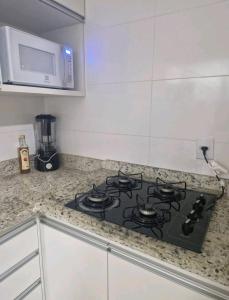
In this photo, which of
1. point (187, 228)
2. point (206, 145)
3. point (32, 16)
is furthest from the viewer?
point (32, 16)

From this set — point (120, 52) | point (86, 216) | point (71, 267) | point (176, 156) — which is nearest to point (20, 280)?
point (71, 267)

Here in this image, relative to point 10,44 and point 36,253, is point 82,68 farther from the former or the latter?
point 36,253

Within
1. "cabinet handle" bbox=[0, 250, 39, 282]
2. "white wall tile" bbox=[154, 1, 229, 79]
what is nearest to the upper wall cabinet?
"white wall tile" bbox=[154, 1, 229, 79]

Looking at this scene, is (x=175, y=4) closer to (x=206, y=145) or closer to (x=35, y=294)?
(x=206, y=145)

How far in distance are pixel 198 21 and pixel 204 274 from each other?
102 centimetres

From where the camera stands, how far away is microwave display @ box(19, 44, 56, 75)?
38.2 inches

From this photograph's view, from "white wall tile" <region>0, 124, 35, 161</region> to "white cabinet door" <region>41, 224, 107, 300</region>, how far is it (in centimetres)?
63

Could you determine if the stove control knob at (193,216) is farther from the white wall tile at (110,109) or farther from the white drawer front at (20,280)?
the white drawer front at (20,280)

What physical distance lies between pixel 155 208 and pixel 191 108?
1.74 ft

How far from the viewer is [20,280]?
2.78 ft

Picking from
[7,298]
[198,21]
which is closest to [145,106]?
[198,21]

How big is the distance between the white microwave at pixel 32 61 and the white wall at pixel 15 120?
373mm

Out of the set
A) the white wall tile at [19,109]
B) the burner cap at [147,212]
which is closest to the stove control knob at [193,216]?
the burner cap at [147,212]

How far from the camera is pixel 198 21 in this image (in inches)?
37.2
